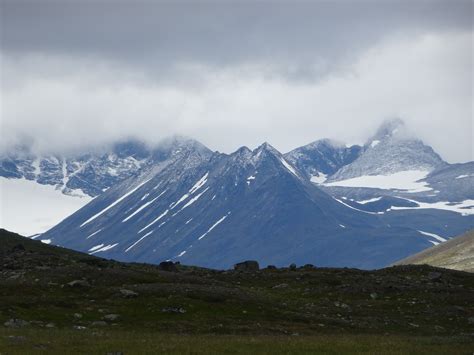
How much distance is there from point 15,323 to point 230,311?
56.9ft

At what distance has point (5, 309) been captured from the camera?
65.2 metres

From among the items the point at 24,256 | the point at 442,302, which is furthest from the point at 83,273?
the point at 442,302

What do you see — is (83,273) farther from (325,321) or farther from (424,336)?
(424,336)

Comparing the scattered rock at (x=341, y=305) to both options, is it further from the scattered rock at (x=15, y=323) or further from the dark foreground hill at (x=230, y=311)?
the scattered rock at (x=15, y=323)

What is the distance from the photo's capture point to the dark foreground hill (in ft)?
169

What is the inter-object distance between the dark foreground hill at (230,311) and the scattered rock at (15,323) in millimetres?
82

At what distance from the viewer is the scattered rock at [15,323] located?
59.5 m

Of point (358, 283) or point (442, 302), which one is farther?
point (358, 283)

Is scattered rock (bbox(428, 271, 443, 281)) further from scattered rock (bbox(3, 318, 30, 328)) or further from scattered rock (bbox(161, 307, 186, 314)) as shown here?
scattered rock (bbox(3, 318, 30, 328))

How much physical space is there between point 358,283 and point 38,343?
4567 cm


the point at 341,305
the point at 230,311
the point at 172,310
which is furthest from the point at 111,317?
the point at 341,305

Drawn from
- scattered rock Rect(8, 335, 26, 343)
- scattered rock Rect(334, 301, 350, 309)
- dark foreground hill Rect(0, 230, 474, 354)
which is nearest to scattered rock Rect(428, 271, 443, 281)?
dark foreground hill Rect(0, 230, 474, 354)

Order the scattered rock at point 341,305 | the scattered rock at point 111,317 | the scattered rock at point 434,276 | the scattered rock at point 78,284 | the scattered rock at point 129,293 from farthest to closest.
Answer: the scattered rock at point 434,276, the scattered rock at point 78,284, the scattered rock at point 341,305, the scattered rock at point 129,293, the scattered rock at point 111,317

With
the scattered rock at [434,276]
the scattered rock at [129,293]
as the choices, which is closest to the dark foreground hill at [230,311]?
the scattered rock at [129,293]
